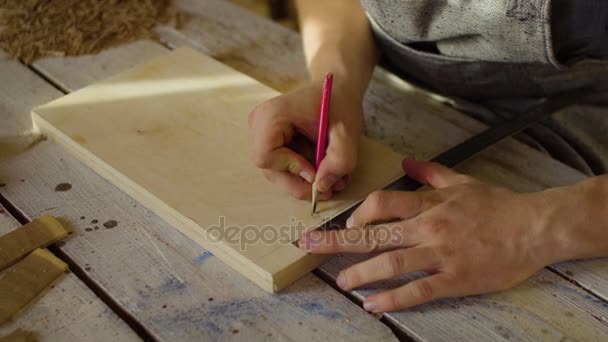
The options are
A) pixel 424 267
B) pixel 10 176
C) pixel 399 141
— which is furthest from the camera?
pixel 399 141

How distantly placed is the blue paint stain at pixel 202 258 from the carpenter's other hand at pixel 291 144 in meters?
0.14

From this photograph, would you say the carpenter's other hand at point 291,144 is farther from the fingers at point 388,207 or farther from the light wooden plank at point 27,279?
the light wooden plank at point 27,279

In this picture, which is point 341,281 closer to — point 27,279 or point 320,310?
point 320,310

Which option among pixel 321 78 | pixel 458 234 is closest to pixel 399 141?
pixel 321 78

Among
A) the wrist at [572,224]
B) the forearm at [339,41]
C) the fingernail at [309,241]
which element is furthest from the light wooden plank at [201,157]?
the wrist at [572,224]

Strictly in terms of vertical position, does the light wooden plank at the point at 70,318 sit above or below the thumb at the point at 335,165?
below

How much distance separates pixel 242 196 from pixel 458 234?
0.29m

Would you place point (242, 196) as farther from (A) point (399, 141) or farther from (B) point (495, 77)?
(B) point (495, 77)

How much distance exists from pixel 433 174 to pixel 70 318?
508mm

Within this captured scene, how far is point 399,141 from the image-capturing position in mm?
1101

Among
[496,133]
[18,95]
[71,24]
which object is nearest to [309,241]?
[496,133]

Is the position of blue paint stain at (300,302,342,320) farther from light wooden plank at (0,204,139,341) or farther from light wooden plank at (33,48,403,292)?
light wooden plank at (0,204,139,341)

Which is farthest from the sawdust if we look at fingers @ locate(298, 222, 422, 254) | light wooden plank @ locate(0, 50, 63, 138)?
fingers @ locate(298, 222, 422, 254)

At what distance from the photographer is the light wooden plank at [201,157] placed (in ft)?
2.72
